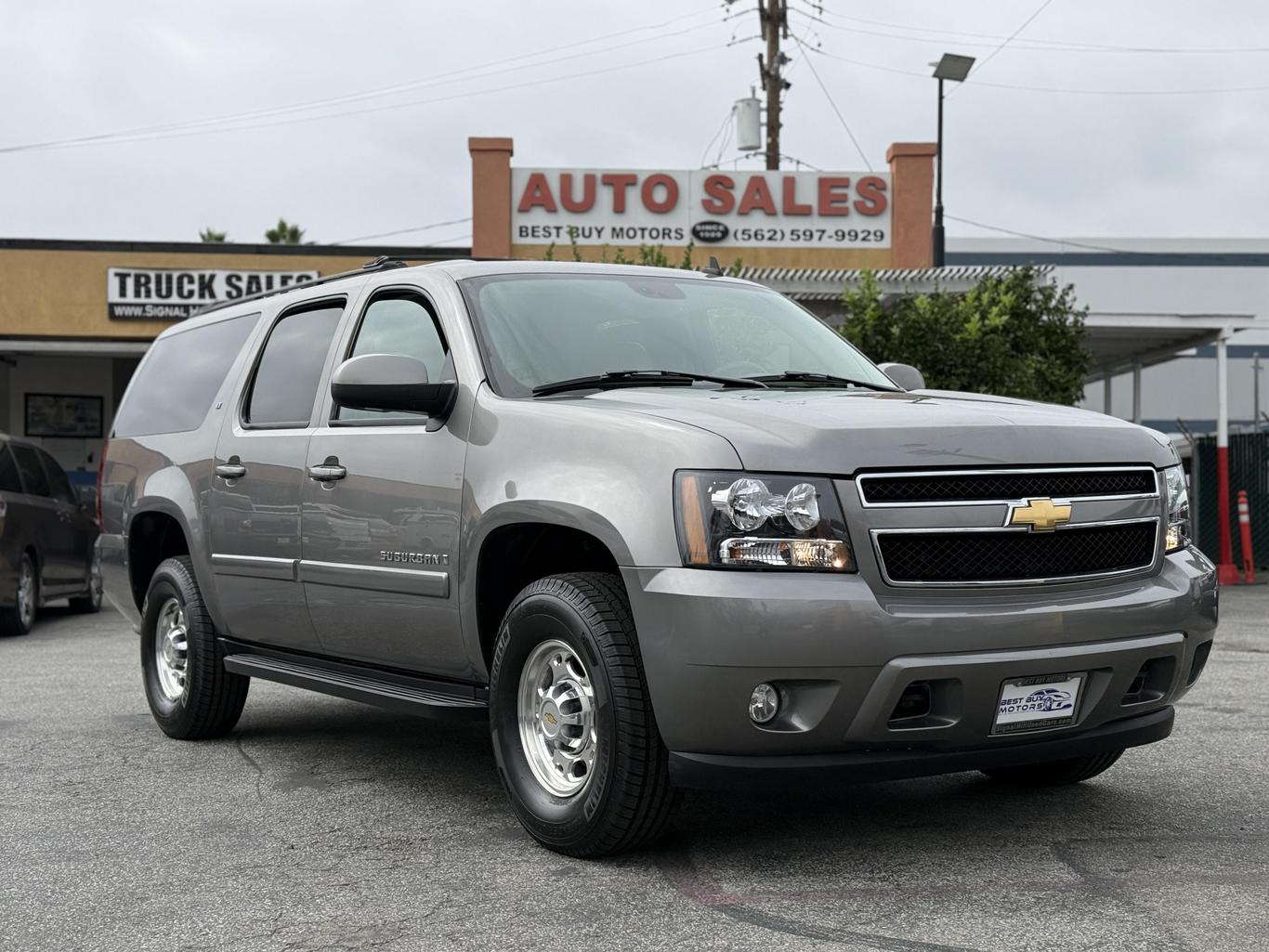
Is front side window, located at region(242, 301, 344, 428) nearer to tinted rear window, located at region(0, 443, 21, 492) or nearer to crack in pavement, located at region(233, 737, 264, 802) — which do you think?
crack in pavement, located at region(233, 737, 264, 802)

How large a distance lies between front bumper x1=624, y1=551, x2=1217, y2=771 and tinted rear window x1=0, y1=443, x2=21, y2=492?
9.87 m

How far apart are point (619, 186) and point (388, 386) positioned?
62.7ft

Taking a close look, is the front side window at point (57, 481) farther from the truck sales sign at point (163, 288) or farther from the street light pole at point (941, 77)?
the street light pole at point (941, 77)

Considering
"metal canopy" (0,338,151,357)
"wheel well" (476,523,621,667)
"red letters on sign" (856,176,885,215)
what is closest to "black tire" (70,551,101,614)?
"metal canopy" (0,338,151,357)

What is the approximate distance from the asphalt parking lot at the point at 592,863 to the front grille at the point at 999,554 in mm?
857

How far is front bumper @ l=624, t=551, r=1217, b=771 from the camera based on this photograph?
3971mm

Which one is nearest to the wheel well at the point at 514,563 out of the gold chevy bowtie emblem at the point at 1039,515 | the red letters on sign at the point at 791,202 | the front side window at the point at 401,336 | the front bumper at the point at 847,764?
the front side window at the point at 401,336

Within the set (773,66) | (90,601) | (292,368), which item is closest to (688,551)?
(292,368)

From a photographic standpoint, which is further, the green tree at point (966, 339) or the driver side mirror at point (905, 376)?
the green tree at point (966, 339)

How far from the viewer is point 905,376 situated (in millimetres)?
6137

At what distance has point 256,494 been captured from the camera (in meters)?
6.16

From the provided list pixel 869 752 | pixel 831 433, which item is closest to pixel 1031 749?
pixel 869 752

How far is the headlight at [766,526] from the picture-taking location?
405cm

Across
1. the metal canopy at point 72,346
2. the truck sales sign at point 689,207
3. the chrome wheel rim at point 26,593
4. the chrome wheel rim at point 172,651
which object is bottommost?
the chrome wheel rim at point 26,593
